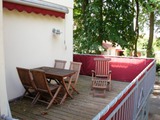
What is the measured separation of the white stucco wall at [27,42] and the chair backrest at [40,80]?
901 mm

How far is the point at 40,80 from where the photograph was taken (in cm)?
436

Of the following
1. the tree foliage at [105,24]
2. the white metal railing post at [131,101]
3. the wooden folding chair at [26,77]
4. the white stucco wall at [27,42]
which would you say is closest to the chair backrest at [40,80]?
the wooden folding chair at [26,77]

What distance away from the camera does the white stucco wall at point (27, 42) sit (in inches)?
188

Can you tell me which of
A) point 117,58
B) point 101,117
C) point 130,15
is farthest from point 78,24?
point 101,117

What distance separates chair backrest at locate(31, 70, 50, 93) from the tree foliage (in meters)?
6.66

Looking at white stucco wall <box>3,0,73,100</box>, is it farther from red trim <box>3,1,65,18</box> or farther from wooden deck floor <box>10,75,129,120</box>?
wooden deck floor <box>10,75,129,120</box>

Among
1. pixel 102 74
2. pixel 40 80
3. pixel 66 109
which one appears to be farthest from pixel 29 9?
pixel 102 74

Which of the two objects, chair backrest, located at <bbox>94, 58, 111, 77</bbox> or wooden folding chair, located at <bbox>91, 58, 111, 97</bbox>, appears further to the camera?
chair backrest, located at <bbox>94, 58, 111, 77</bbox>

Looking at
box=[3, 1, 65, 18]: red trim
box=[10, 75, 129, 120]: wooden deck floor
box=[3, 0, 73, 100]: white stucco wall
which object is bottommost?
box=[10, 75, 129, 120]: wooden deck floor

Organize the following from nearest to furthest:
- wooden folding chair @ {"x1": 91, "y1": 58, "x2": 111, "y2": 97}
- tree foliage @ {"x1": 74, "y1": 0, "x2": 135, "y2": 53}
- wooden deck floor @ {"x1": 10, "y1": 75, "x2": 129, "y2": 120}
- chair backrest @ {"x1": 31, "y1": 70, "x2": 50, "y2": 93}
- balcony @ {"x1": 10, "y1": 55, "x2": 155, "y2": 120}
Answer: balcony @ {"x1": 10, "y1": 55, "x2": 155, "y2": 120}, wooden deck floor @ {"x1": 10, "y1": 75, "x2": 129, "y2": 120}, chair backrest @ {"x1": 31, "y1": 70, "x2": 50, "y2": 93}, wooden folding chair @ {"x1": 91, "y1": 58, "x2": 111, "y2": 97}, tree foliage @ {"x1": 74, "y1": 0, "x2": 135, "y2": 53}

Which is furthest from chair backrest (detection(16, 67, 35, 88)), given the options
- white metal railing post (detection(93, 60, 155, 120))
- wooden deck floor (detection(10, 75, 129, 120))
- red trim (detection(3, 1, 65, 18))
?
white metal railing post (detection(93, 60, 155, 120))

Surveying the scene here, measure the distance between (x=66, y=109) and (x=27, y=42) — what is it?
2.31 m

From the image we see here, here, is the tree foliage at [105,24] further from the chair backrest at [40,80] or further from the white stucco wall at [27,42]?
the chair backrest at [40,80]

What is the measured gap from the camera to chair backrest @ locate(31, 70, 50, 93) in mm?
4234
